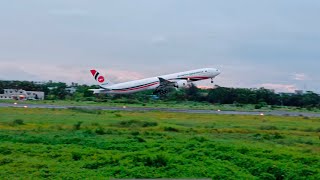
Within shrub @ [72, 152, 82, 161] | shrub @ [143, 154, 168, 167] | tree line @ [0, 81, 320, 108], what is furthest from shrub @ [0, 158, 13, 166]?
tree line @ [0, 81, 320, 108]

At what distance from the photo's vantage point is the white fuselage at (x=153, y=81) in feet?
281

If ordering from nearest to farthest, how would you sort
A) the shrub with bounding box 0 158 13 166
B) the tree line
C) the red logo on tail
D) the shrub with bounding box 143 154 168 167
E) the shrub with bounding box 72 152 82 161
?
the shrub with bounding box 0 158 13 166, the shrub with bounding box 143 154 168 167, the shrub with bounding box 72 152 82 161, the red logo on tail, the tree line

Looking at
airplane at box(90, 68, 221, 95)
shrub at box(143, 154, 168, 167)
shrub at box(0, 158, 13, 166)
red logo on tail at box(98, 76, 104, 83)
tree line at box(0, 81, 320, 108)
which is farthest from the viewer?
tree line at box(0, 81, 320, 108)

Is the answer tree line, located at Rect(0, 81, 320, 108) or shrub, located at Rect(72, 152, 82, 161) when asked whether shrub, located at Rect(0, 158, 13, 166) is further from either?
tree line, located at Rect(0, 81, 320, 108)

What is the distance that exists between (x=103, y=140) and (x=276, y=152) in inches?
311

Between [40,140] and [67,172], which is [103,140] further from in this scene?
[67,172]

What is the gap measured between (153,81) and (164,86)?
2.87 meters

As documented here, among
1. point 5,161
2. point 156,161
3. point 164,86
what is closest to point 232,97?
point 164,86

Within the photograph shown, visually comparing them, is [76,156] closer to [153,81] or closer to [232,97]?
[153,81]

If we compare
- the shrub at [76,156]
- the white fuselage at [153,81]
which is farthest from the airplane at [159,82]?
the shrub at [76,156]

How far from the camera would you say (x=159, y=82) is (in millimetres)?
87500

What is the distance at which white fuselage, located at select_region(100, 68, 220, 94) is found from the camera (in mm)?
85625

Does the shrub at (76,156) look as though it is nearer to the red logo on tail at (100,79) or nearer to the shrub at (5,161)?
the shrub at (5,161)

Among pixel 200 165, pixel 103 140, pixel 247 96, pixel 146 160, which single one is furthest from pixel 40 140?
pixel 247 96
